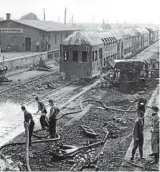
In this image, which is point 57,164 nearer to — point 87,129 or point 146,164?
point 146,164

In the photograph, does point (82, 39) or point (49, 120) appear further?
point (82, 39)

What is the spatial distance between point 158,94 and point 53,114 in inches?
413

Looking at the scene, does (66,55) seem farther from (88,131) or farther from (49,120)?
(49,120)

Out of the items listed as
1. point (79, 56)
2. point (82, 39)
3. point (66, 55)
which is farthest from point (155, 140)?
point (66, 55)

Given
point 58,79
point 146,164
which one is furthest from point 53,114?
point 58,79

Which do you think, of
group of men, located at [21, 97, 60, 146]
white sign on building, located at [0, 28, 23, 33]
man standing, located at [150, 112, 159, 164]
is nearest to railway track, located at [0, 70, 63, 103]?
group of men, located at [21, 97, 60, 146]

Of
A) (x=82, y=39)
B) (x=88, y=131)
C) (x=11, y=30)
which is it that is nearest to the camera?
(x=88, y=131)

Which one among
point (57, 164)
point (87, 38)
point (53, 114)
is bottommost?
point (57, 164)

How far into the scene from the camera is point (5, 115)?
1633cm

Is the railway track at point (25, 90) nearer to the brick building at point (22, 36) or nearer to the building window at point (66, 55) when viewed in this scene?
the building window at point (66, 55)

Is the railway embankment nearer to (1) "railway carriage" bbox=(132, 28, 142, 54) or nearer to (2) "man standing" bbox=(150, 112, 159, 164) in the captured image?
(1) "railway carriage" bbox=(132, 28, 142, 54)

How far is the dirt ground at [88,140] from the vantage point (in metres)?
10.1

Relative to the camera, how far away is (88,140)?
12586 mm

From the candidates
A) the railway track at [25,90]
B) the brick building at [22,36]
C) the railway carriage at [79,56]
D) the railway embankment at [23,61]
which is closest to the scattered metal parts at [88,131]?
the railway track at [25,90]
